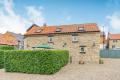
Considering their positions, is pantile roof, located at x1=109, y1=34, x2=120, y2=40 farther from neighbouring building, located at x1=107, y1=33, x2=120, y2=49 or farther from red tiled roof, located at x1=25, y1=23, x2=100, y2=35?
red tiled roof, located at x1=25, y1=23, x2=100, y2=35

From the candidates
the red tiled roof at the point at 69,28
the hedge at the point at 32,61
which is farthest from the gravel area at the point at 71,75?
the red tiled roof at the point at 69,28

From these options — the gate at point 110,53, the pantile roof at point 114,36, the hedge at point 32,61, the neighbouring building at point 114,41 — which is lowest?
the gate at point 110,53

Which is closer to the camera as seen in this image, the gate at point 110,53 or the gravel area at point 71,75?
the gravel area at point 71,75

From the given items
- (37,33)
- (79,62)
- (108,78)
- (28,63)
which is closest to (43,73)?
(28,63)

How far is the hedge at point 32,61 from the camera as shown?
16.2 metres

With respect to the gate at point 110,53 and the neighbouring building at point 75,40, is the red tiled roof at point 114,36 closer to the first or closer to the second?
the gate at point 110,53

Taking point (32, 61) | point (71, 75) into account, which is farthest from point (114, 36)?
point (32, 61)

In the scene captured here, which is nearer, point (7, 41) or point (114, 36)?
point (7, 41)

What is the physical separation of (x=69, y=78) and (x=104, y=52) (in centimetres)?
3436

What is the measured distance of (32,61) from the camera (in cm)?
1675

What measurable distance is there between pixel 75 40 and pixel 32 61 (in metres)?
14.2

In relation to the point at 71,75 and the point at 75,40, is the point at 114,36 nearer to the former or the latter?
the point at 75,40

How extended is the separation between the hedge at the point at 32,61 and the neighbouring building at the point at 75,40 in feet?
41.9

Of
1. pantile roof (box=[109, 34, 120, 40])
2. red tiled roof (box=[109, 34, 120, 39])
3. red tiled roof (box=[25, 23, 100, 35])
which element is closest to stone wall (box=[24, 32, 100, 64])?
red tiled roof (box=[25, 23, 100, 35])
